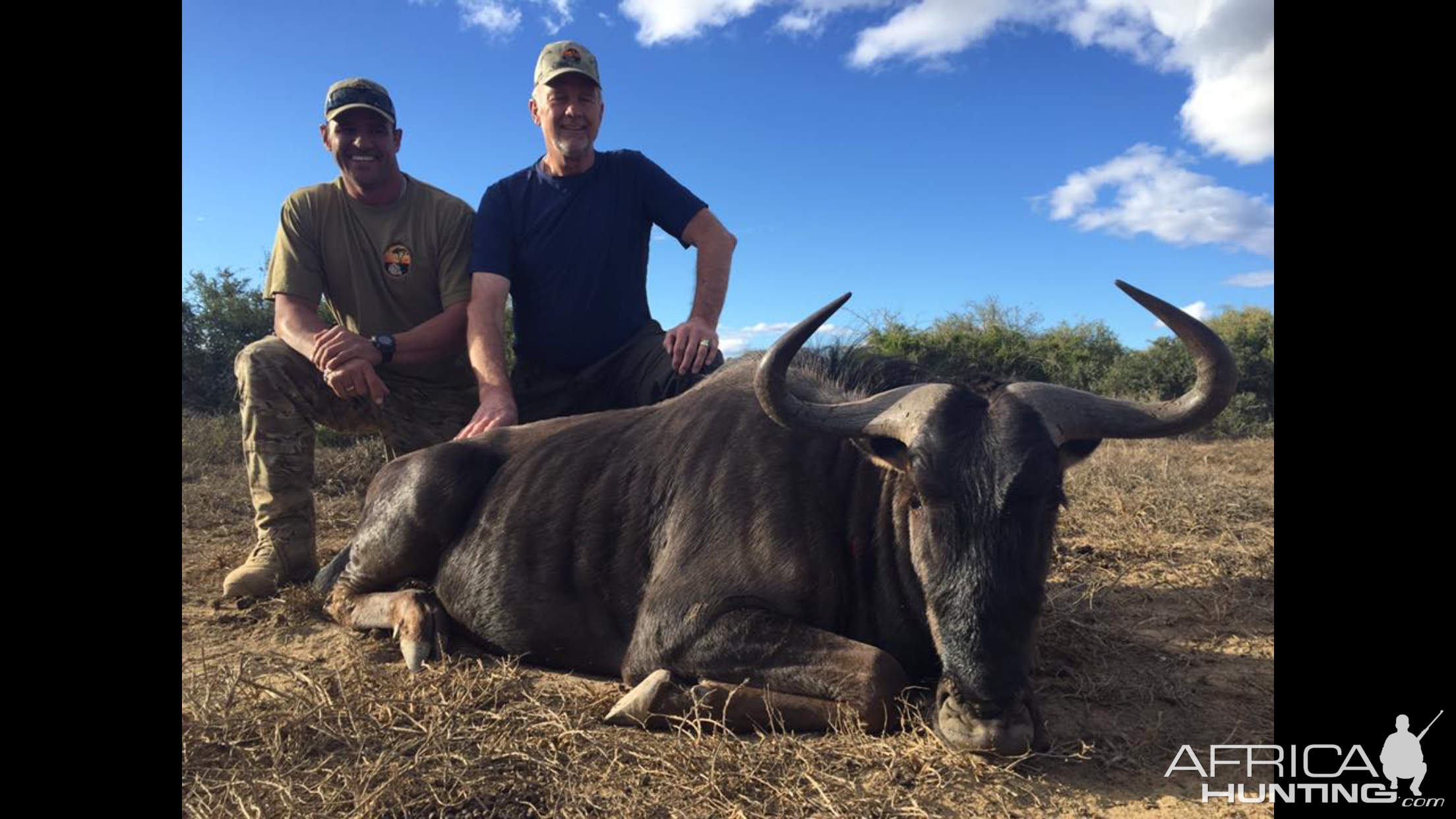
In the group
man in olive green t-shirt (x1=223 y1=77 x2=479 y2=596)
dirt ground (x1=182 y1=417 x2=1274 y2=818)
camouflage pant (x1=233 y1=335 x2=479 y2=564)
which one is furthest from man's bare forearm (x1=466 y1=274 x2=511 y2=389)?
dirt ground (x1=182 y1=417 x2=1274 y2=818)

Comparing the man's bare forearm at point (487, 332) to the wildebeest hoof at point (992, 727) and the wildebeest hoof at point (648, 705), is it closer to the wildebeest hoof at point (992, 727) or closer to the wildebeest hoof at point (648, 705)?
the wildebeest hoof at point (648, 705)

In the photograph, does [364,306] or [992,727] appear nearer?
[992,727]

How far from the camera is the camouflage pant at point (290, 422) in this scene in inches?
196

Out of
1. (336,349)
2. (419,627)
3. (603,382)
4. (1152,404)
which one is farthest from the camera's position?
(603,382)

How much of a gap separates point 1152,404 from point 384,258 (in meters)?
4.96

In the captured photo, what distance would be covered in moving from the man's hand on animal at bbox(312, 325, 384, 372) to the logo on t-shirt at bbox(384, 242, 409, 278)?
70cm

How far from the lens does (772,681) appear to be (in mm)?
2852

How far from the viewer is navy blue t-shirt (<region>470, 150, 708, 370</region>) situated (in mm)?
5449

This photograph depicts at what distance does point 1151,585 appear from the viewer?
4.68m

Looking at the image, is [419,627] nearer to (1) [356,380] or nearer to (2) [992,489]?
(1) [356,380]
